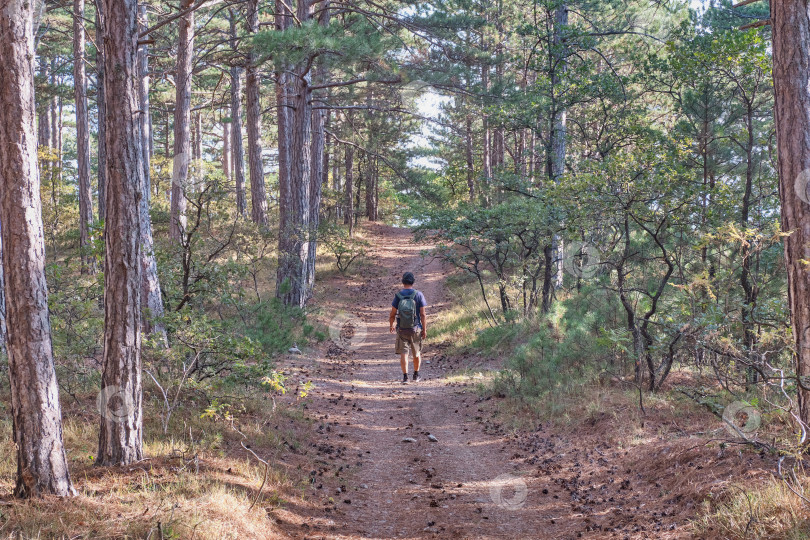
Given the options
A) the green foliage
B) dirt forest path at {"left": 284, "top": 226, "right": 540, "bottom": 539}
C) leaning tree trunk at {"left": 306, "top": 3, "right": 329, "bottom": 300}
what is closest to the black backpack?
dirt forest path at {"left": 284, "top": 226, "right": 540, "bottom": 539}

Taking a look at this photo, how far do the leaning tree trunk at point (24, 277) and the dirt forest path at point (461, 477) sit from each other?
1.93m

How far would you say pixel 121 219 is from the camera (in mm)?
4648

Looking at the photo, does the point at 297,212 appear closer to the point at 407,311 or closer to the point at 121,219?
the point at 407,311

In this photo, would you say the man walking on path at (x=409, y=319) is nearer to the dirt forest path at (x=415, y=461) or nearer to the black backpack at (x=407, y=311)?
the black backpack at (x=407, y=311)

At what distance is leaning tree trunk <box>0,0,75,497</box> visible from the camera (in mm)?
3959

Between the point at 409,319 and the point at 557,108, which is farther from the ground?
the point at 557,108

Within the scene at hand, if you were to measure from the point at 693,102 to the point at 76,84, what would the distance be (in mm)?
17259

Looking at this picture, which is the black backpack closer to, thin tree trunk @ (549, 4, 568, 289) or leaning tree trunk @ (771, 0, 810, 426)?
thin tree trunk @ (549, 4, 568, 289)

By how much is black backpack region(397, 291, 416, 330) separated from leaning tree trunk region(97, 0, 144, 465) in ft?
19.8

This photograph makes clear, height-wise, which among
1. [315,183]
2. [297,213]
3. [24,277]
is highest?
[315,183]

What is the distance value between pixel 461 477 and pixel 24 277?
14.9ft

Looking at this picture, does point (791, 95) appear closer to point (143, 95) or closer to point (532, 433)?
point (532, 433)

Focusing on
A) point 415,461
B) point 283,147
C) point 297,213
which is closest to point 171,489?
point 415,461

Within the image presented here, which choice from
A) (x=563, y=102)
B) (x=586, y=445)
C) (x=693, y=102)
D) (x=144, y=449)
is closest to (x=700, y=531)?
(x=586, y=445)
